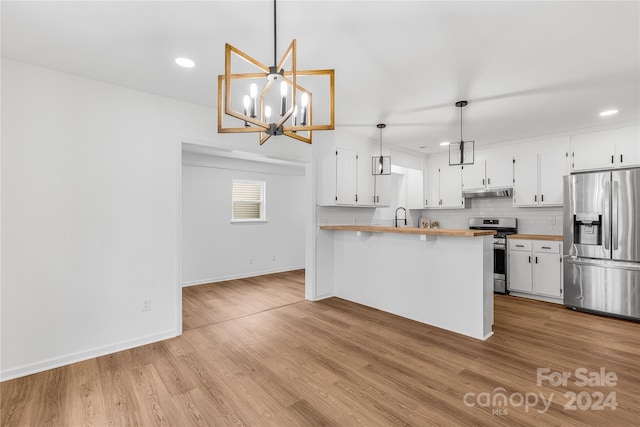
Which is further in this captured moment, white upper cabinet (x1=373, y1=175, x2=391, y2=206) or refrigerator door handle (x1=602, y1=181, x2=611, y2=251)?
white upper cabinet (x1=373, y1=175, x2=391, y2=206)

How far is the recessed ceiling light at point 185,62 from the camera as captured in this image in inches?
97.4

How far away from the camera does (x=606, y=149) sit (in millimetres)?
4195

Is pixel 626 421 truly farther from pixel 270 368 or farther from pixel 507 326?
pixel 270 368

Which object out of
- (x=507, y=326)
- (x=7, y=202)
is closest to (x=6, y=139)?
(x=7, y=202)

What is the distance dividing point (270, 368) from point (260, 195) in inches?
180

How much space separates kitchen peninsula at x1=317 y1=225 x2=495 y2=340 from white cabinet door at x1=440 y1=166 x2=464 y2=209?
2.48 metres

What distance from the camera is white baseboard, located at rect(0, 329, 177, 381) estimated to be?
243 cm

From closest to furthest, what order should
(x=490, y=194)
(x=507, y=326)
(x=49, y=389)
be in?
(x=49, y=389), (x=507, y=326), (x=490, y=194)

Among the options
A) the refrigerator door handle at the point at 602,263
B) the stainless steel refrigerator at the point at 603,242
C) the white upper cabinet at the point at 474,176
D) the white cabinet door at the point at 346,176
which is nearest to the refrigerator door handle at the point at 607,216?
the stainless steel refrigerator at the point at 603,242

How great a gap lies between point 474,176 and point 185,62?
5.04m

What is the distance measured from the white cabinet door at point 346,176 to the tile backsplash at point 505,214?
2579 millimetres

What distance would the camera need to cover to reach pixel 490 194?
532cm

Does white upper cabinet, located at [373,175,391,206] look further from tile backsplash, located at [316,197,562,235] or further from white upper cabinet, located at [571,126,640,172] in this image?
white upper cabinet, located at [571,126,640,172]

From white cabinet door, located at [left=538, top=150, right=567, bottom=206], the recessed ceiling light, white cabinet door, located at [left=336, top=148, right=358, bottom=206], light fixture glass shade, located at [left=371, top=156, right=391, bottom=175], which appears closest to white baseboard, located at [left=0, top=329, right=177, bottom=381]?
the recessed ceiling light
